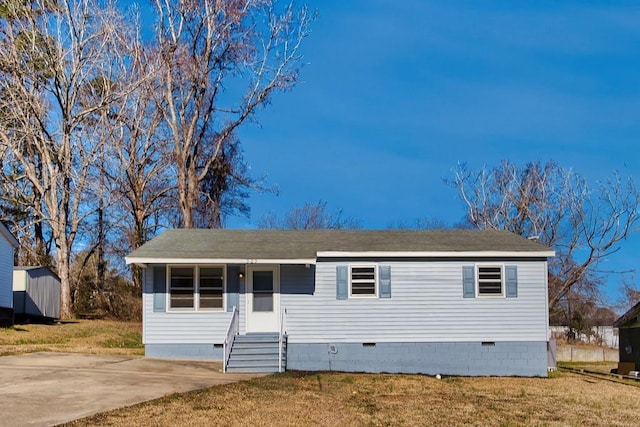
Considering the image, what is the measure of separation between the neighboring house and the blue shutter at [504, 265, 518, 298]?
19.4 meters

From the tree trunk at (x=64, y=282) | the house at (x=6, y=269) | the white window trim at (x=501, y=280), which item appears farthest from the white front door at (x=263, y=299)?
the tree trunk at (x=64, y=282)

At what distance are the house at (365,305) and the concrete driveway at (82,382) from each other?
1.61m

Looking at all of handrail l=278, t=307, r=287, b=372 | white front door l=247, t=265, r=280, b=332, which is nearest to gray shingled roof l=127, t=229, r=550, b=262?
white front door l=247, t=265, r=280, b=332

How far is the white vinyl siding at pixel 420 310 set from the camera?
18344 mm

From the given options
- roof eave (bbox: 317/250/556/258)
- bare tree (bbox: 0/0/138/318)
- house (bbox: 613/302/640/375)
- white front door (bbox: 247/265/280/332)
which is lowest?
house (bbox: 613/302/640/375)

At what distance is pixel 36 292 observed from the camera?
29625 mm

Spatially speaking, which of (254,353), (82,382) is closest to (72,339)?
(254,353)

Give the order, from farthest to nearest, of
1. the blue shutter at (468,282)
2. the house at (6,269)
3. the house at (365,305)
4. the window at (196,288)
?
the house at (6,269), the blue shutter at (468,282), the window at (196,288), the house at (365,305)

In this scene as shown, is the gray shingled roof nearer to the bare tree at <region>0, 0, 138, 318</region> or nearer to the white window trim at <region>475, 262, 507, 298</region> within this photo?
the white window trim at <region>475, 262, 507, 298</region>

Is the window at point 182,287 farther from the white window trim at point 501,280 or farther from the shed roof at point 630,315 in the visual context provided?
the shed roof at point 630,315

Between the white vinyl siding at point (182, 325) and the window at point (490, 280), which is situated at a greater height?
the window at point (490, 280)

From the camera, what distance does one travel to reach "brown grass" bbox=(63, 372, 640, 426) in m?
9.80

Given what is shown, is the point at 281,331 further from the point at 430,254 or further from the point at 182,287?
the point at 430,254

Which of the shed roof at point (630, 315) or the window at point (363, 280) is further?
the shed roof at point (630, 315)
